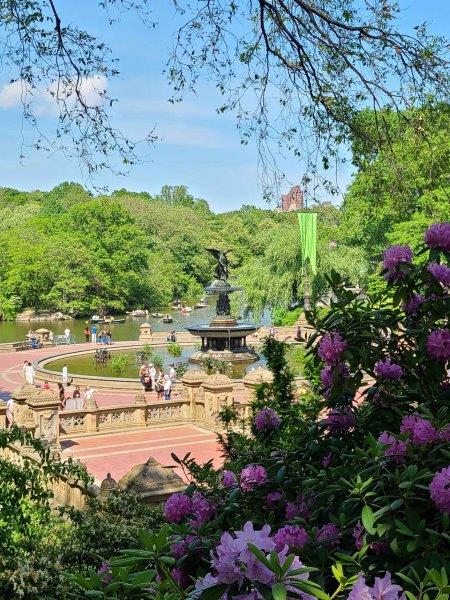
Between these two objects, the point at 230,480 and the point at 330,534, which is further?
the point at 230,480

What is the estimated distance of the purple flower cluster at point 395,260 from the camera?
138 inches

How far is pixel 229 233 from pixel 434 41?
100 m

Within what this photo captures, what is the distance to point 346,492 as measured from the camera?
2975mm

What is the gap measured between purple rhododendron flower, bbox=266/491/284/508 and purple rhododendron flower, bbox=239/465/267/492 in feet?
0.28

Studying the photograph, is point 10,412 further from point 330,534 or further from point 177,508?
point 330,534

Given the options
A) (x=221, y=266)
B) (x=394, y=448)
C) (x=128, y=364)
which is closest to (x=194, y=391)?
(x=128, y=364)

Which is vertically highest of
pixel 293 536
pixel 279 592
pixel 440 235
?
pixel 440 235

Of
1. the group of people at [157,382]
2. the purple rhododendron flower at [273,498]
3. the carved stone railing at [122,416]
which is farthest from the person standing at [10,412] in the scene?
the purple rhododendron flower at [273,498]

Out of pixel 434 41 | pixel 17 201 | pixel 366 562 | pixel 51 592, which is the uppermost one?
pixel 17 201

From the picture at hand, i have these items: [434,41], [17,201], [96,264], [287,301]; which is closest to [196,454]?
[434,41]

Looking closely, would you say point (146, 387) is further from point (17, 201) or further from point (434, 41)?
point (17, 201)

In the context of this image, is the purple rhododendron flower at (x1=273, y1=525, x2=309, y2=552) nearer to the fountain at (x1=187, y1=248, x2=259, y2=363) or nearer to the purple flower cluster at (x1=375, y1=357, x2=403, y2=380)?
the purple flower cluster at (x1=375, y1=357, x2=403, y2=380)

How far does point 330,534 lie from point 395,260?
4.44 ft

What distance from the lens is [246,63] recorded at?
7711 mm
